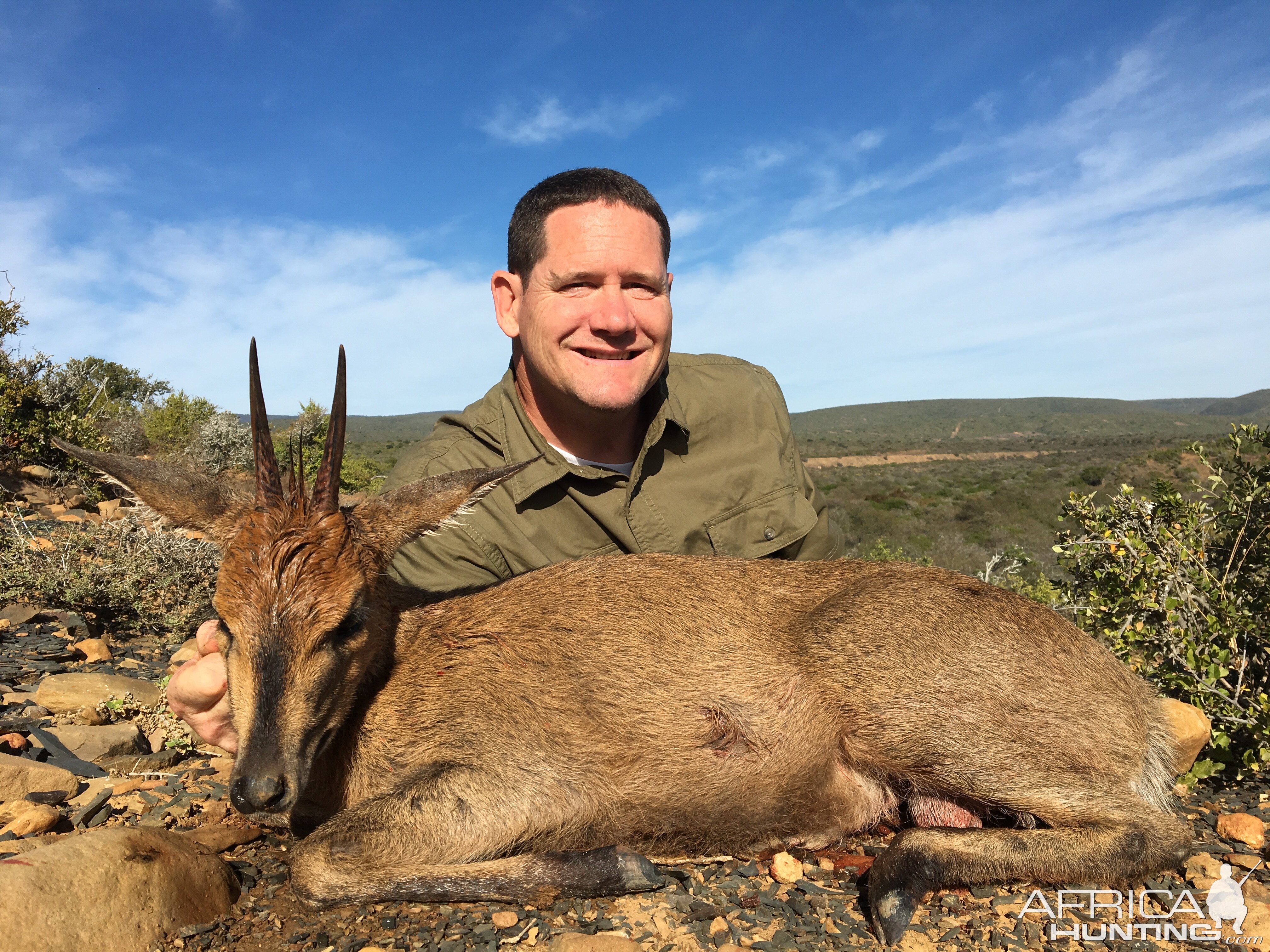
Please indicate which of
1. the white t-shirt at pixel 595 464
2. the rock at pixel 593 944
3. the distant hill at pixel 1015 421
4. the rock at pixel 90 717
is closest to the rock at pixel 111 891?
the rock at pixel 593 944

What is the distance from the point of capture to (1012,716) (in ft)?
12.8

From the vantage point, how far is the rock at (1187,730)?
466 centimetres

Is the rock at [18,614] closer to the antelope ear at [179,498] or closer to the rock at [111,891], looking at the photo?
the antelope ear at [179,498]

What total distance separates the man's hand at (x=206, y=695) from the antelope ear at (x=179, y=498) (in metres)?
0.46

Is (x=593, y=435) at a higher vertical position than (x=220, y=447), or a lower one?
lower

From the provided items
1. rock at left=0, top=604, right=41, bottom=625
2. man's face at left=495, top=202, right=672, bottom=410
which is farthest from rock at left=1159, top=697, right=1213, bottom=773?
rock at left=0, top=604, right=41, bottom=625

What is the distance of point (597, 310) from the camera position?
5660mm

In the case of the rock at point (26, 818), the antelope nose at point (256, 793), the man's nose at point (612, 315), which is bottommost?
the rock at point (26, 818)

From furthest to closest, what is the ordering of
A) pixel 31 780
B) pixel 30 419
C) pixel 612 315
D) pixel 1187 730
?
pixel 30 419 → pixel 612 315 → pixel 1187 730 → pixel 31 780

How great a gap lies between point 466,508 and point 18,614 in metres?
5.65

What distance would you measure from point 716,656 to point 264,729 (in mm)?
2033

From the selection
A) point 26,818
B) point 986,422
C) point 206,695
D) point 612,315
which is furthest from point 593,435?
point 986,422

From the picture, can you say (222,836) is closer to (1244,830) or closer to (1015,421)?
(1244,830)

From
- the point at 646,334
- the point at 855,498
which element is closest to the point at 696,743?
the point at 646,334
